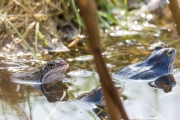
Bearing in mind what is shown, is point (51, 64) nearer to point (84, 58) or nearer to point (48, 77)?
point (48, 77)

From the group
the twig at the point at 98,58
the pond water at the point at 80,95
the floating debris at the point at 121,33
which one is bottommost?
the pond water at the point at 80,95

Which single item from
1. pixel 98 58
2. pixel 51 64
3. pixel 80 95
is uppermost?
pixel 98 58

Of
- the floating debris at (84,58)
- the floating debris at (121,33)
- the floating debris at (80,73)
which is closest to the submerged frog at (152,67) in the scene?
the floating debris at (80,73)

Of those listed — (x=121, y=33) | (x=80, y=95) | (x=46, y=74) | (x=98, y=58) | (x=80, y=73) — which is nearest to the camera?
(x=98, y=58)

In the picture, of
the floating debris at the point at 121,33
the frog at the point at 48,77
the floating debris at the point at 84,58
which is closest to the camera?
the frog at the point at 48,77

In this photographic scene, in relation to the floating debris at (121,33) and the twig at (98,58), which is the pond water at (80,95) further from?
the twig at (98,58)

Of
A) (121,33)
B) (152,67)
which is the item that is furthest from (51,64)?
(121,33)
